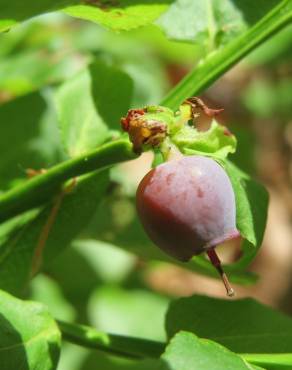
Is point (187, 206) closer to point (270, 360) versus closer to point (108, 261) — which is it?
point (270, 360)

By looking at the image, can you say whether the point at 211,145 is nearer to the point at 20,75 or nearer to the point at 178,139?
the point at 178,139

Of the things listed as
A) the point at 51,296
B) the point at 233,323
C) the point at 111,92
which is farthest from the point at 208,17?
the point at 51,296

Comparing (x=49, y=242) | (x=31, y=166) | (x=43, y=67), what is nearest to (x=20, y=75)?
(x=43, y=67)

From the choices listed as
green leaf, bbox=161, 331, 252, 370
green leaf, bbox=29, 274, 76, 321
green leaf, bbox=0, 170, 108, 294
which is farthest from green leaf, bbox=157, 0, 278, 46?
green leaf, bbox=29, 274, 76, 321

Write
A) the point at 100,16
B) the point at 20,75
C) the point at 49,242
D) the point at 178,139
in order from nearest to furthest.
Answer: the point at 178,139 < the point at 100,16 < the point at 49,242 < the point at 20,75

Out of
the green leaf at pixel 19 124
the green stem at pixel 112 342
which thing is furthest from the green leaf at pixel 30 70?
the green stem at pixel 112 342

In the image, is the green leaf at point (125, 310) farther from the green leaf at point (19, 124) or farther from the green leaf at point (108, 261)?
the green leaf at point (19, 124)
